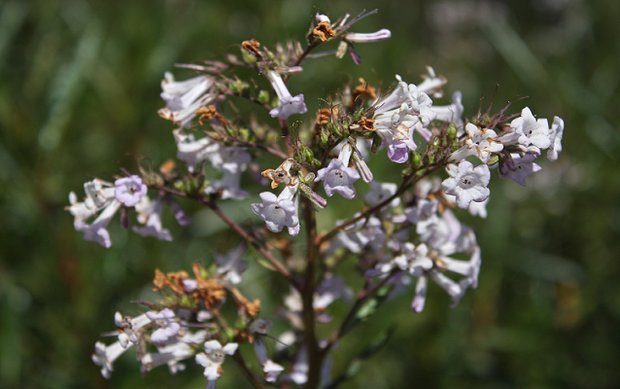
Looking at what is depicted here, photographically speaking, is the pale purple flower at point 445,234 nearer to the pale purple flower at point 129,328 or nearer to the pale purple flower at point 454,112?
the pale purple flower at point 454,112

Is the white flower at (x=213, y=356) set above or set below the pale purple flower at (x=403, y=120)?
below

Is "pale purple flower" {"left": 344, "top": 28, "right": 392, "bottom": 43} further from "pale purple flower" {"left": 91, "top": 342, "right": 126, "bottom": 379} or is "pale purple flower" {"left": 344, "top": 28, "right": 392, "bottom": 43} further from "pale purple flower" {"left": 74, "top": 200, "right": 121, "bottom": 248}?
"pale purple flower" {"left": 91, "top": 342, "right": 126, "bottom": 379}

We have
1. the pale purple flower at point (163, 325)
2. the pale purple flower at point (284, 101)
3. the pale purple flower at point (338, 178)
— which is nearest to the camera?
the pale purple flower at point (338, 178)

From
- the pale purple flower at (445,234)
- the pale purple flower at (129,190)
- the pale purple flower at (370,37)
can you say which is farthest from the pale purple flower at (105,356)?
the pale purple flower at (370,37)

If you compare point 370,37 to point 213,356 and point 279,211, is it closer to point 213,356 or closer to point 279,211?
point 279,211

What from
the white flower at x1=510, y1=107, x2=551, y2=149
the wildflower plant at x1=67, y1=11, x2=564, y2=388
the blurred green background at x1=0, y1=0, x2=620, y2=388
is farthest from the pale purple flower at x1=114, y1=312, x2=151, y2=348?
the blurred green background at x1=0, y1=0, x2=620, y2=388

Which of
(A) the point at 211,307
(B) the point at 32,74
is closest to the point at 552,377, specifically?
(A) the point at 211,307
